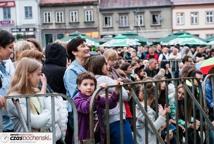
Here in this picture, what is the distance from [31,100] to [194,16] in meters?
62.9

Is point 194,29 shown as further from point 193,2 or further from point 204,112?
point 204,112

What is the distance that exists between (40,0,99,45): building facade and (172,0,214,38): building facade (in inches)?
398

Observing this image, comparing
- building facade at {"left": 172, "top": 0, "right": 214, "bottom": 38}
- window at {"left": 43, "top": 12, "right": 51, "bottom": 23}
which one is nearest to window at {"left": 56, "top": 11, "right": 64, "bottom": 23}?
window at {"left": 43, "top": 12, "right": 51, "bottom": 23}

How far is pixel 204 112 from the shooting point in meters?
6.39

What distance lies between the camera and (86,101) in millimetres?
5398

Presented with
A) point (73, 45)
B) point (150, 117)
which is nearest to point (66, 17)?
point (73, 45)

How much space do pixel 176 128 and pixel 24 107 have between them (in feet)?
6.64

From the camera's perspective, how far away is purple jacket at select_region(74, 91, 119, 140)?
17.5ft

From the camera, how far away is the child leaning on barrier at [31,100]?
4926 mm

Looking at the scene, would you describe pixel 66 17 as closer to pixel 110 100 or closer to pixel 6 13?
pixel 6 13

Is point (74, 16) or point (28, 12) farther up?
point (28, 12)

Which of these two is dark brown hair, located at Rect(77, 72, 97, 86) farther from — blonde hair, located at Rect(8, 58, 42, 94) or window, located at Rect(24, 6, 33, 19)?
window, located at Rect(24, 6, 33, 19)

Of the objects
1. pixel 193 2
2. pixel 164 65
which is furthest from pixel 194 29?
pixel 164 65

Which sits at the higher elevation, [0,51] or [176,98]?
[0,51]
